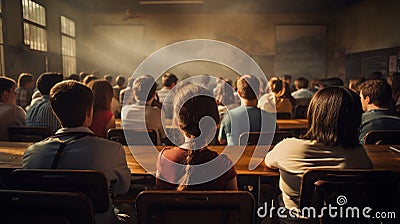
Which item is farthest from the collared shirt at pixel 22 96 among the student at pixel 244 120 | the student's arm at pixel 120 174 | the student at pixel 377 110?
the student at pixel 377 110

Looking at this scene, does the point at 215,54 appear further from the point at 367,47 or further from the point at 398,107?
the point at 398,107

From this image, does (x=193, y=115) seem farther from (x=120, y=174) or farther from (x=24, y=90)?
(x=24, y=90)

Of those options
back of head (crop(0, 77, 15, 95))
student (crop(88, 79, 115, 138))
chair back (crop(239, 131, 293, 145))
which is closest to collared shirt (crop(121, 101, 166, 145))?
student (crop(88, 79, 115, 138))

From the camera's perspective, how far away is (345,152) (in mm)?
1743

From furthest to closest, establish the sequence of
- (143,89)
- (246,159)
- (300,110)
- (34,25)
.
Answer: (34,25) < (300,110) < (143,89) < (246,159)

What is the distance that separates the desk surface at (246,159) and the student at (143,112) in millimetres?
791

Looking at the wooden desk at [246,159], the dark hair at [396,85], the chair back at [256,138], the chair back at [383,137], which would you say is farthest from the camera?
the dark hair at [396,85]

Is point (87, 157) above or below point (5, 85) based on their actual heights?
below

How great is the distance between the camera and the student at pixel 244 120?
121 inches

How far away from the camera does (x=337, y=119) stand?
1747 mm

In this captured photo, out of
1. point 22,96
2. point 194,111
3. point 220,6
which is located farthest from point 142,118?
point 220,6

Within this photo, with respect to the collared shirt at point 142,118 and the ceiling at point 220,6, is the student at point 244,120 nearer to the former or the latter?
the collared shirt at point 142,118

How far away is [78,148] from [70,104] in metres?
0.22

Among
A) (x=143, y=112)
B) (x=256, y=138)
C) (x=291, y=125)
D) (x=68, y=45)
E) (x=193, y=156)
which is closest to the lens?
(x=193, y=156)
